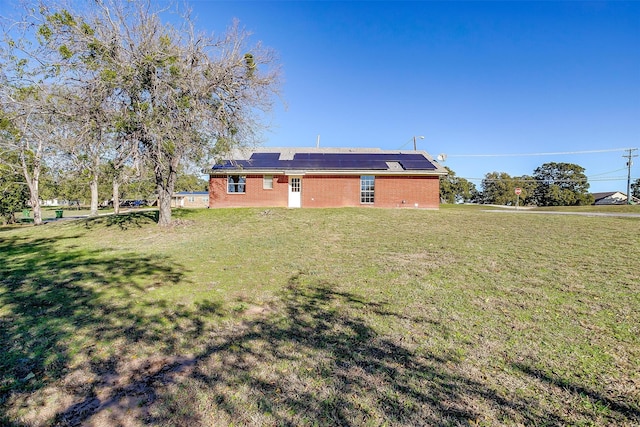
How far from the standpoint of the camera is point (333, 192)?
2036cm

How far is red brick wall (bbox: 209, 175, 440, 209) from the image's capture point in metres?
20.2

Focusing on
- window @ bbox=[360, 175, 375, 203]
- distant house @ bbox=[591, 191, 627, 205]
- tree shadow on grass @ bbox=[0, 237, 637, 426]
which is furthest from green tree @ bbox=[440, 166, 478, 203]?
tree shadow on grass @ bbox=[0, 237, 637, 426]

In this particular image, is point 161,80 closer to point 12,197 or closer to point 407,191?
point 407,191

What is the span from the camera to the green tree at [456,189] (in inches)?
2369

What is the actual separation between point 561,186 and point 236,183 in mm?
71241

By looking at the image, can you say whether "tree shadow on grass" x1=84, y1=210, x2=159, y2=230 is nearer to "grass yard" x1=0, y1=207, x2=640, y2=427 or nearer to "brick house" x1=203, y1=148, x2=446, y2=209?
"brick house" x1=203, y1=148, x2=446, y2=209

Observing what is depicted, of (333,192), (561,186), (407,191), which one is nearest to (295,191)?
(333,192)

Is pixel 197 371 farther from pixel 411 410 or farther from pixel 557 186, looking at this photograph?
pixel 557 186

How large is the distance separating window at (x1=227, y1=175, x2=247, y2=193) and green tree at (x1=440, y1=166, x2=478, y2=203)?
159 feet

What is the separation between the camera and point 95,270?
266 inches

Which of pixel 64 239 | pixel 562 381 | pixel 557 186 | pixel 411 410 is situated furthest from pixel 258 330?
pixel 557 186

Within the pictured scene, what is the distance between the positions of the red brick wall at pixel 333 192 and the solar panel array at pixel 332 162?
0.69 meters

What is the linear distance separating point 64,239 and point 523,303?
A: 14.7m

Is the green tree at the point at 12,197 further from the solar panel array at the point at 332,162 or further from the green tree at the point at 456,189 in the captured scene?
the green tree at the point at 456,189
